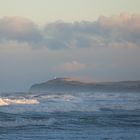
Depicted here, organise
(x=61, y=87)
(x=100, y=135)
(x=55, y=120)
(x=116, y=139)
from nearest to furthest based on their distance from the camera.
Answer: (x=116, y=139), (x=100, y=135), (x=55, y=120), (x=61, y=87)

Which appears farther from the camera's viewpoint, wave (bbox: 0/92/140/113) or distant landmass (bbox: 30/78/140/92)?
distant landmass (bbox: 30/78/140/92)

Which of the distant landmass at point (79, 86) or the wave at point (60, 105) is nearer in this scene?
the wave at point (60, 105)

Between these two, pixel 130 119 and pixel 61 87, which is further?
pixel 61 87

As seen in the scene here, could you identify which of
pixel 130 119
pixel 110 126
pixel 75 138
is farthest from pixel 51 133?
pixel 130 119

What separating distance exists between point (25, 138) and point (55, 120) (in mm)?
8740

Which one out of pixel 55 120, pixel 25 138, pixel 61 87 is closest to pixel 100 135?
pixel 25 138

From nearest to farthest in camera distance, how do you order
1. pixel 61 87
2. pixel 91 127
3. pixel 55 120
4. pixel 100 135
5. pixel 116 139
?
1. pixel 116 139
2. pixel 100 135
3. pixel 91 127
4. pixel 55 120
5. pixel 61 87

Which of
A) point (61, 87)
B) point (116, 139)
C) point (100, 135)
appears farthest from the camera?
point (61, 87)

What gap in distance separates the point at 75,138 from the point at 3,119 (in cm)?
997

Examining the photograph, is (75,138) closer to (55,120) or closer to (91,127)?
(91,127)

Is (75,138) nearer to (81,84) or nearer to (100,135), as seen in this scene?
(100,135)

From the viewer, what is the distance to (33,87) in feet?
624

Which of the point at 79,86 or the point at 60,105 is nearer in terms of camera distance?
the point at 60,105

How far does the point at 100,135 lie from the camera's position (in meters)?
25.1
